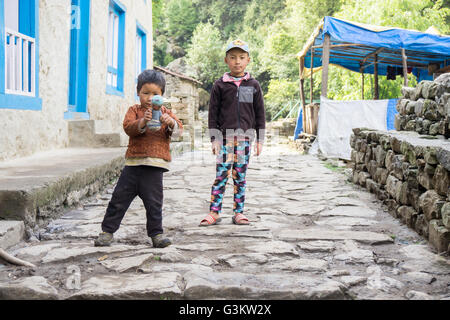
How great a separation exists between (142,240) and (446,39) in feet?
32.0

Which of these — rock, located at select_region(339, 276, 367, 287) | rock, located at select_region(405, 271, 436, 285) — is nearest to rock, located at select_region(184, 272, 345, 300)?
rock, located at select_region(339, 276, 367, 287)

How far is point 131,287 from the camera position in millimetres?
2287

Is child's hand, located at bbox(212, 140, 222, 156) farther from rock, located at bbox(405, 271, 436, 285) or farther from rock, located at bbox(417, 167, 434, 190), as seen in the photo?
rock, located at bbox(405, 271, 436, 285)

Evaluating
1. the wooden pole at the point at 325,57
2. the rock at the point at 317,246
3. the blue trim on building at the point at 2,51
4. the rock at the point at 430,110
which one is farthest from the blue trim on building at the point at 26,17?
the wooden pole at the point at 325,57

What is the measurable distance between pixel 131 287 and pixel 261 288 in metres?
0.65

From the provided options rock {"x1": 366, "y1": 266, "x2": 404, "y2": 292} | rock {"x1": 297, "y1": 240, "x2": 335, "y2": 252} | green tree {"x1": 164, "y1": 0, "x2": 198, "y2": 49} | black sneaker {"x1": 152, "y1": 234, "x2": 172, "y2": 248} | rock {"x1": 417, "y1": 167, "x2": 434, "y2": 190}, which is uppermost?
green tree {"x1": 164, "y1": 0, "x2": 198, "y2": 49}

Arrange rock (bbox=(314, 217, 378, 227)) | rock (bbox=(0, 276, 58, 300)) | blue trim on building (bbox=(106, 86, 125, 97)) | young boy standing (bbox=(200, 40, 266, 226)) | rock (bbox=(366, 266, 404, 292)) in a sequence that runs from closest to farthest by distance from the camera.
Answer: rock (bbox=(0, 276, 58, 300)) < rock (bbox=(366, 266, 404, 292)) < young boy standing (bbox=(200, 40, 266, 226)) < rock (bbox=(314, 217, 378, 227)) < blue trim on building (bbox=(106, 86, 125, 97))

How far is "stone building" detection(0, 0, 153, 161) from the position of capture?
Answer: 530 centimetres

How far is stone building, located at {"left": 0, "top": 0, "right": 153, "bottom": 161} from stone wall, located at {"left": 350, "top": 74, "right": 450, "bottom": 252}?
12.9ft

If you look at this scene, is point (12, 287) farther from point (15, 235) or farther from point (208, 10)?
point (208, 10)

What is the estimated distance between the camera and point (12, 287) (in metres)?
2.22

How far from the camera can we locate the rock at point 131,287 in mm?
2195

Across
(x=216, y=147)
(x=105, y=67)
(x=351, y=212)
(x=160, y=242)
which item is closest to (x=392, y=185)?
(x=351, y=212)
